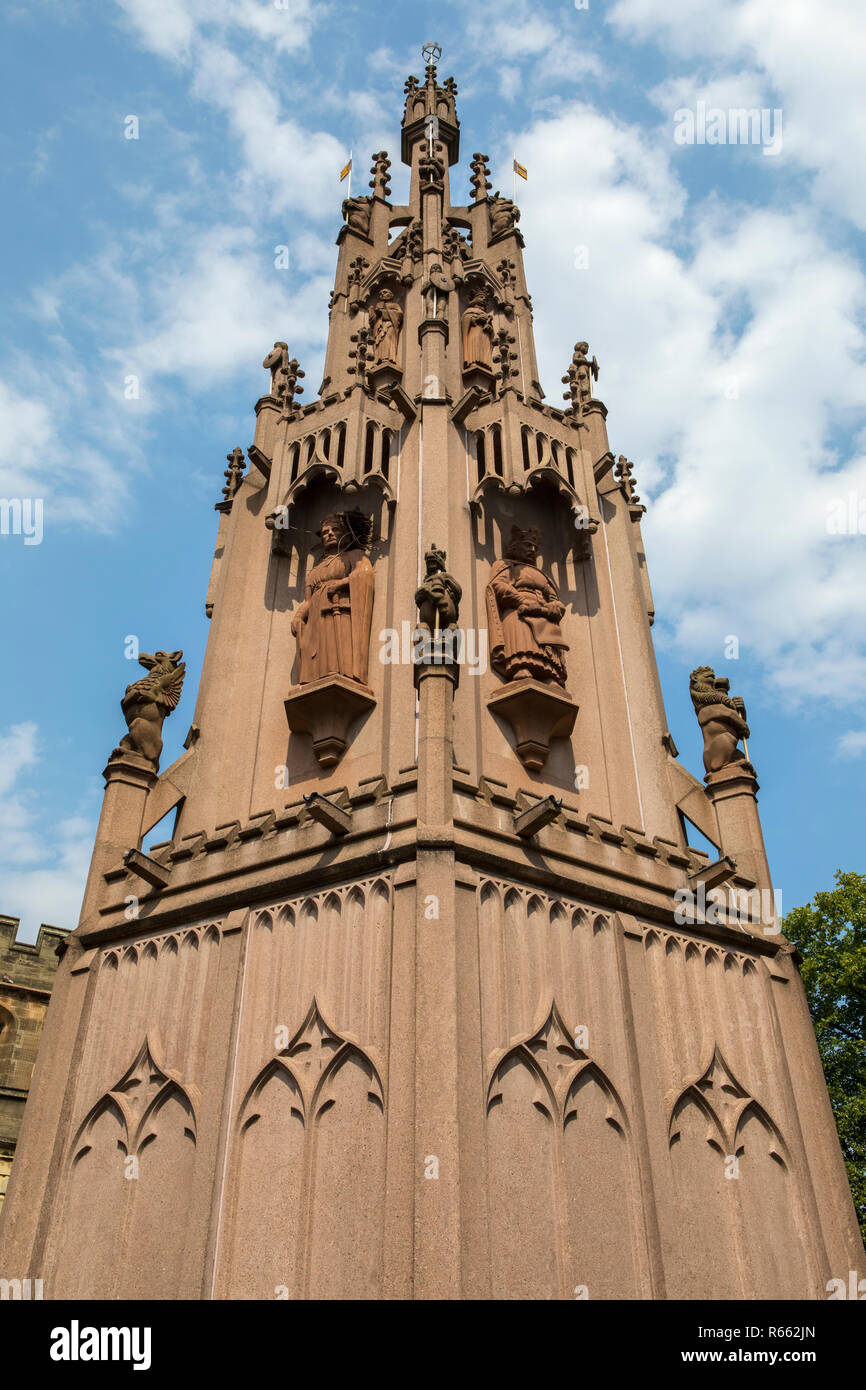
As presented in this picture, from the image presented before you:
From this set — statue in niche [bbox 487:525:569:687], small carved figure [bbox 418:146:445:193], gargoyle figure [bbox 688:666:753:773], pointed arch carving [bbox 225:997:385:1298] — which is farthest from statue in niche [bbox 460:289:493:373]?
pointed arch carving [bbox 225:997:385:1298]

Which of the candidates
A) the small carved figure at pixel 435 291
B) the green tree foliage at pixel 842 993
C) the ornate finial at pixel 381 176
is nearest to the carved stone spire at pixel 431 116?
the ornate finial at pixel 381 176

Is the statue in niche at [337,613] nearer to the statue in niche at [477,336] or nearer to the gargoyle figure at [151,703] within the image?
the gargoyle figure at [151,703]

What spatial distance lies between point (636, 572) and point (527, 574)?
309 cm

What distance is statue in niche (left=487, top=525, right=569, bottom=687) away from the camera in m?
13.6

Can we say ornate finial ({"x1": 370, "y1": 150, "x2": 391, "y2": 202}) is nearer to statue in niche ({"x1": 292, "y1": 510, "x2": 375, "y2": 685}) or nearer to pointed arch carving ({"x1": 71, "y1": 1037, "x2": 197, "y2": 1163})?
statue in niche ({"x1": 292, "y1": 510, "x2": 375, "y2": 685})

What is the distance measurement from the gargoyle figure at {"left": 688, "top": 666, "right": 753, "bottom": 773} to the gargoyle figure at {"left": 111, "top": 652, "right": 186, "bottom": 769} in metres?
6.90

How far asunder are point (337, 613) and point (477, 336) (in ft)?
25.5

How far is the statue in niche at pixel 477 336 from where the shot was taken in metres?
19.0

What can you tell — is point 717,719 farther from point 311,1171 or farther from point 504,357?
point 311,1171

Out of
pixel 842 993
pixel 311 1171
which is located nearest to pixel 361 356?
pixel 311 1171

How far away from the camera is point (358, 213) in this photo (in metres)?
22.4

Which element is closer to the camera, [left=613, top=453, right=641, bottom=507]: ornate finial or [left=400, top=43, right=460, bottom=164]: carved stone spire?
[left=613, top=453, right=641, bottom=507]: ornate finial

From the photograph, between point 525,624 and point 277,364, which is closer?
point 525,624
